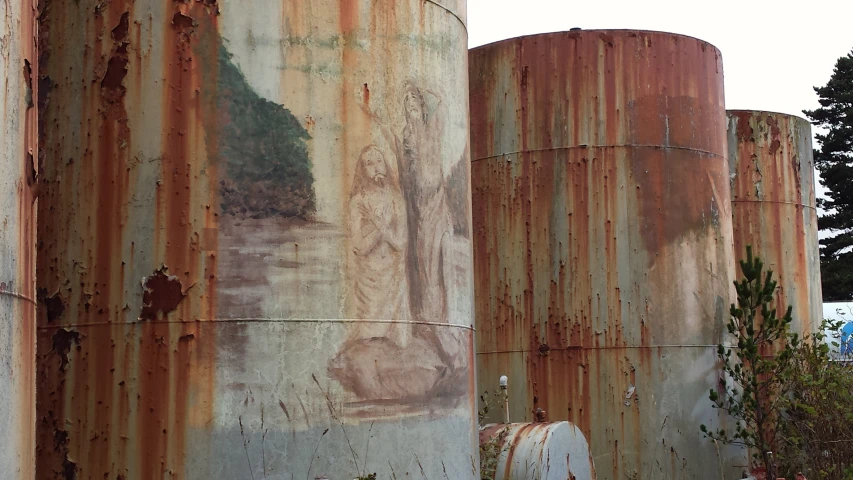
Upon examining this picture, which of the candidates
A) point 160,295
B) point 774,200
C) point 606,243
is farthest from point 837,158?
point 160,295

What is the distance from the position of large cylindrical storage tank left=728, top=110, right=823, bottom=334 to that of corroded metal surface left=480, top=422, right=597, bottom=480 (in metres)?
7.31

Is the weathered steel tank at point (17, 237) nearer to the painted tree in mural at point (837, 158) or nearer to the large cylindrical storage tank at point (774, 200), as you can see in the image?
the large cylindrical storage tank at point (774, 200)

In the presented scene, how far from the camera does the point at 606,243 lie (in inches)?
443

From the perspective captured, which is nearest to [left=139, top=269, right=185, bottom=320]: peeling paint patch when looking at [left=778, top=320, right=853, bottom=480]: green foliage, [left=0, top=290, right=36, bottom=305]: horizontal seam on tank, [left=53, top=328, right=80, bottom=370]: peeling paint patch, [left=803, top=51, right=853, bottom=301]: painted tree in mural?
[left=53, top=328, right=80, bottom=370]: peeling paint patch

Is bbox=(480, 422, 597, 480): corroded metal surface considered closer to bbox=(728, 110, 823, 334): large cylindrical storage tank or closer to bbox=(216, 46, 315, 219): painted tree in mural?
bbox=(216, 46, 315, 219): painted tree in mural

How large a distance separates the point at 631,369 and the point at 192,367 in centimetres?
574

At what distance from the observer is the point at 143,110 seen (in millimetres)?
6773

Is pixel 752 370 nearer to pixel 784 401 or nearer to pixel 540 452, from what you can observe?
pixel 784 401

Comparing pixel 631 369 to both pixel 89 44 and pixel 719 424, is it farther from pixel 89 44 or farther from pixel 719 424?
pixel 89 44

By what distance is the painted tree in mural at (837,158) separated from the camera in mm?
38469

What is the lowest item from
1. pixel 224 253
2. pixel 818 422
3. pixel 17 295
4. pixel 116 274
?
pixel 818 422

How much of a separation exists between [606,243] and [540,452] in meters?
3.18

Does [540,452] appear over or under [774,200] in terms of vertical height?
under

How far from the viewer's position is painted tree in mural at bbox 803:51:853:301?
1515 inches
